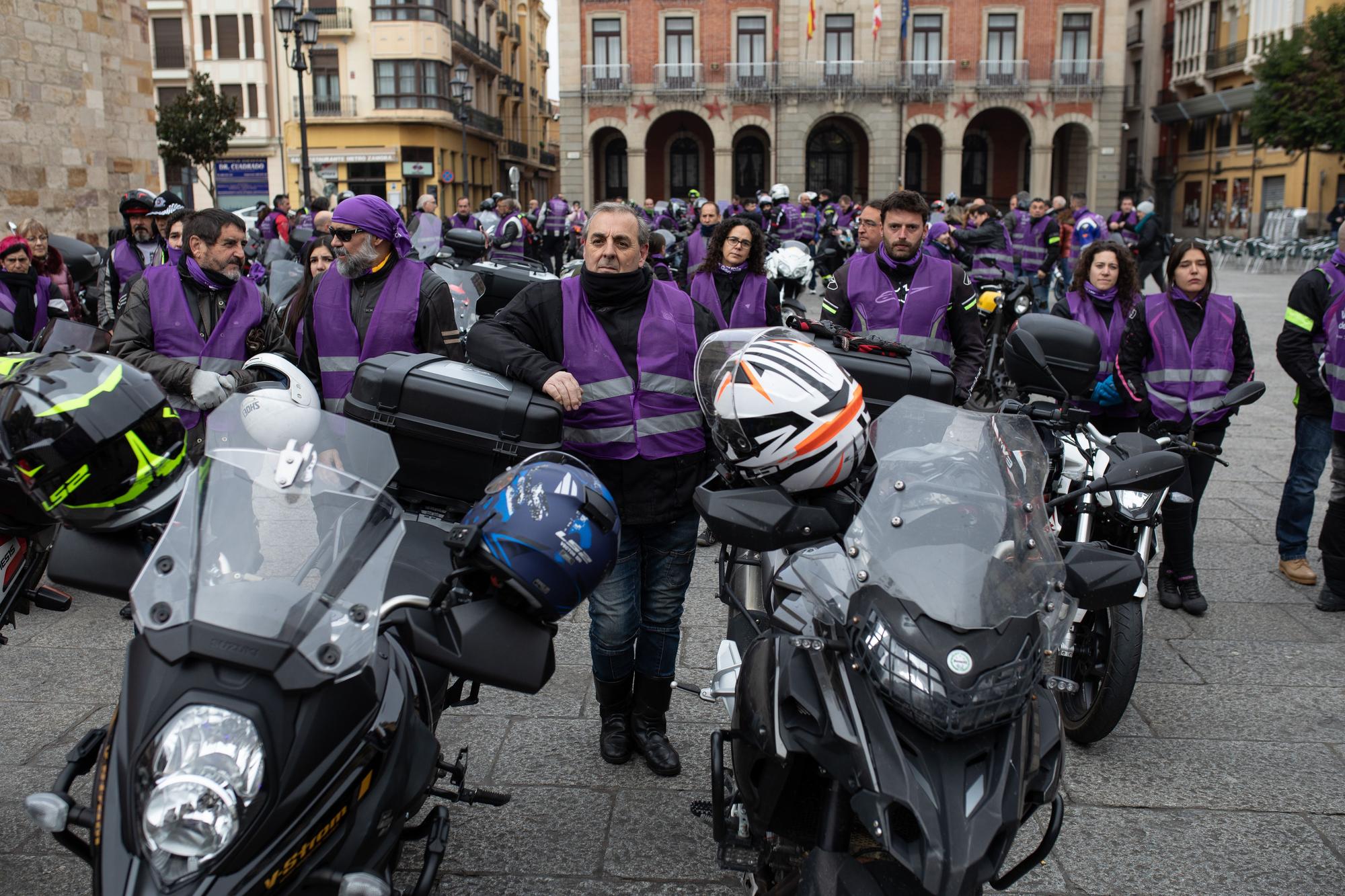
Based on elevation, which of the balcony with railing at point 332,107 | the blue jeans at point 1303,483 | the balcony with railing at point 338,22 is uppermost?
the balcony with railing at point 338,22

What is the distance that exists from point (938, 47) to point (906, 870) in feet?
170

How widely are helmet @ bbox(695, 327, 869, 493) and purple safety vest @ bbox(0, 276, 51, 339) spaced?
18.5 feet

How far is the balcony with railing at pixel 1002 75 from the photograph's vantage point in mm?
48875

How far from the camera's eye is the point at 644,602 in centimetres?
389

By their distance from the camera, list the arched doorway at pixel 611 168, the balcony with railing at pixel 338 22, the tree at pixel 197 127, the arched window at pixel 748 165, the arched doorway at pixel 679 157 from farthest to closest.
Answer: the arched doorway at pixel 679 157, the arched window at pixel 748 165, the arched doorway at pixel 611 168, the balcony with railing at pixel 338 22, the tree at pixel 197 127

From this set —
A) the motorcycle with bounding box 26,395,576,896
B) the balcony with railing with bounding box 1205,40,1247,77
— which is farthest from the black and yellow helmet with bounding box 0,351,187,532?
the balcony with railing with bounding box 1205,40,1247,77

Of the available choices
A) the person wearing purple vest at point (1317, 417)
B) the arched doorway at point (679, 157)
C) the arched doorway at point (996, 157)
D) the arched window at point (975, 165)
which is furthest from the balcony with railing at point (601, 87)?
the person wearing purple vest at point (1317, 417)

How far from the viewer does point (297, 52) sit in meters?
21.7

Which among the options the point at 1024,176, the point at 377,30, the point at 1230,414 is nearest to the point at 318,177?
the point at 377,30

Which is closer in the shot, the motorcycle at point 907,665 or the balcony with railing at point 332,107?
the motorcycle at point 907,665

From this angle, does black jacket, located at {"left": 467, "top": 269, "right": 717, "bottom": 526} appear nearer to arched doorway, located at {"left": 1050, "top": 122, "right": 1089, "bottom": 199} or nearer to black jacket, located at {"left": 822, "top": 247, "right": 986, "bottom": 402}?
black jacket, located at {"left": 822, "top": 247, "right": 986, "bottom": 402}

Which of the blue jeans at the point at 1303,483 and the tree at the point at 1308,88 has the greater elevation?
the tree at the point at 1308,88

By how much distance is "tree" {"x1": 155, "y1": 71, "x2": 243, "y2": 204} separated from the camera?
37.4m

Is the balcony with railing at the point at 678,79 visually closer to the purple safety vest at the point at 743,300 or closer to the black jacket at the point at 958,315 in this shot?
the purple safety vest at the point at 743,300
